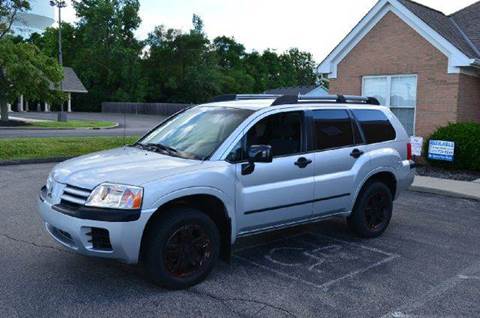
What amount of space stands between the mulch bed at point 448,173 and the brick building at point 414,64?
1737 millimetres

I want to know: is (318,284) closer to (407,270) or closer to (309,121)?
(407,270)

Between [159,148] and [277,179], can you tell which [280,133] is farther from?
[159,148]

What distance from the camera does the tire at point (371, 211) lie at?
6355 millimetres

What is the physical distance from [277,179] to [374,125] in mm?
2081

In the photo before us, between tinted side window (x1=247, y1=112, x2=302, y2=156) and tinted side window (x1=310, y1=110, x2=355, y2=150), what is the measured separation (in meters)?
0.26

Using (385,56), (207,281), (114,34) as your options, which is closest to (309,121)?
(207,281)

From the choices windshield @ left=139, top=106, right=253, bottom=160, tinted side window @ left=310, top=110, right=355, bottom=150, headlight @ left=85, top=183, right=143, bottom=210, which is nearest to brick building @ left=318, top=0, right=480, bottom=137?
tinted side window @ left=310, top=110, right=355, bottom=150

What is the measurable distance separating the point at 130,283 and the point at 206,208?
1025 millimetres

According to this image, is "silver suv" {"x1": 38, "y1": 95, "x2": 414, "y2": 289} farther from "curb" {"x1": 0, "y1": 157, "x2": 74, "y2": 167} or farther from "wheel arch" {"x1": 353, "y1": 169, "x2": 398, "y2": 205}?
"curb" {"x1": 0, "y1": 157, "x2": 74, "y2": 167}

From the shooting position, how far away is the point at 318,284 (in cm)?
479

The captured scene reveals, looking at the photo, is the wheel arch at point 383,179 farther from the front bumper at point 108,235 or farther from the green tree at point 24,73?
the green tree at point 24,73

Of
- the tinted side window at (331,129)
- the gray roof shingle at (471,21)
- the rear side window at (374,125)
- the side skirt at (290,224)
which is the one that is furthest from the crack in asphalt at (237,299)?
the gray roof shingle at (471,21)

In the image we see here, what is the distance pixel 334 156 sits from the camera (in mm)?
5938

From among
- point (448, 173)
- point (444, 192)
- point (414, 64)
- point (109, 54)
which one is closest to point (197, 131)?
point (444, 192)
